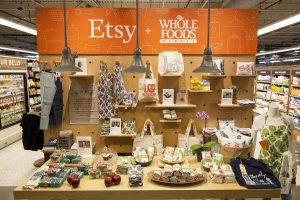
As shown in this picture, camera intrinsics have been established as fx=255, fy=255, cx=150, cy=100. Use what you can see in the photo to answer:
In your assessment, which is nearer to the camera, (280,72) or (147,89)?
(147,89)

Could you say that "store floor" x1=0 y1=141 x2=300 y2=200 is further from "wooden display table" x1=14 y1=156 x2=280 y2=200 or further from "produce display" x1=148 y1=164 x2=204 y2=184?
"produce display" x1=148 y1=164 x2=204 y2=184

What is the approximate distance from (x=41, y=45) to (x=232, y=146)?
3.53 metres

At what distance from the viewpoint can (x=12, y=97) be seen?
9102mm

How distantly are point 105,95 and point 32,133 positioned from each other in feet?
8.12

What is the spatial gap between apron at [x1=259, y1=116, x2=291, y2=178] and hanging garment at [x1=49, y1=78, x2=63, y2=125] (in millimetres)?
3278

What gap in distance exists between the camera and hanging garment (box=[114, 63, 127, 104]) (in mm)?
4273

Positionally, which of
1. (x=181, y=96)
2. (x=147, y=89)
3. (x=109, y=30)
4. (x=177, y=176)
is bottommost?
(x=177, y=176)

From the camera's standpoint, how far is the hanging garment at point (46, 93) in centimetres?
420

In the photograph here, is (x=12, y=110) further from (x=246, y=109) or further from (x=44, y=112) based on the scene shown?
(x=246, y=109)

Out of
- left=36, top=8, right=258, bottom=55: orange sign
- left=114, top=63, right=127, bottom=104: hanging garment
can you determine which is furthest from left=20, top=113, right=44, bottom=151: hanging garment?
left=114, top=63, right=127, bottom=104: hanging garment

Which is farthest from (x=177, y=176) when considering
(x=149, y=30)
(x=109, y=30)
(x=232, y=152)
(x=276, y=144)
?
(x=109, y=30)

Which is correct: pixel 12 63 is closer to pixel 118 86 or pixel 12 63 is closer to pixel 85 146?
pixel 118 86

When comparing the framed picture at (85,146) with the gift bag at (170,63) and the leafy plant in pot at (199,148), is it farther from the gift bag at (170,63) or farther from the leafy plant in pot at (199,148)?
the gift bag at (170,63)

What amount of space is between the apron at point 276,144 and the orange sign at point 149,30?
2019 mm
